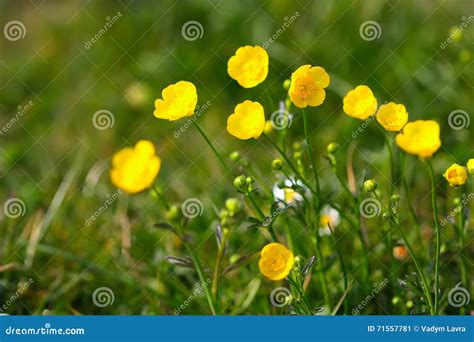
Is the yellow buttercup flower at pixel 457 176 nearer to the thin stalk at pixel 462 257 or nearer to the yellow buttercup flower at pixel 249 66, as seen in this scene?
the thin stalk at pixel 462 257

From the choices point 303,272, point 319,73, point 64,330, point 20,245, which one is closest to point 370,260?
point 303,272

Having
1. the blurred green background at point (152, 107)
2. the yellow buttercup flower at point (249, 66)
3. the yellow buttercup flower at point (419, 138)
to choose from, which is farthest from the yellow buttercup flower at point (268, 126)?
the yellow buttercup flower at point (419, 138)

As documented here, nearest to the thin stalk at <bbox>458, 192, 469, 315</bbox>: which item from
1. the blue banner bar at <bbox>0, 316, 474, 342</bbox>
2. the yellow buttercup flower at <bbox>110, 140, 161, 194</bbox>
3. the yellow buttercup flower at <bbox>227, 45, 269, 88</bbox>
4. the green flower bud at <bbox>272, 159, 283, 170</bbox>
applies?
the blue banner bar at <bbox>0, 316, 474, 342</bbox>

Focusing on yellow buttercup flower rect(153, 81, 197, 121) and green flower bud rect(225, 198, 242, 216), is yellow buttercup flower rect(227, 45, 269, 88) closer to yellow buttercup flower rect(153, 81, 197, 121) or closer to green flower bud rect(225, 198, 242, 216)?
yellow buttercup flower rect(153, 81, 197, 121)

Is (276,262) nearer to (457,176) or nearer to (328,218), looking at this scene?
(457,176)

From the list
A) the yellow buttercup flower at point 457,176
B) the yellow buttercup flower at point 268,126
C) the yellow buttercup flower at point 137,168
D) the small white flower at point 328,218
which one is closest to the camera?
the yellow buttercup flower at point 457,176

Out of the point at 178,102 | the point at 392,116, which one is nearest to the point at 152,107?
the point at 178,102

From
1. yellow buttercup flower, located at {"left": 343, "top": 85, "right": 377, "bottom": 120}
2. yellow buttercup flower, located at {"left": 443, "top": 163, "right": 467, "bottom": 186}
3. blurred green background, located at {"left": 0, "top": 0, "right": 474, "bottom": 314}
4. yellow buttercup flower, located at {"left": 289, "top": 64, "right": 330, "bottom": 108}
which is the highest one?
yellow buttercup flower, located at {"left": 443, "top": 163, "right": 467, "bottom": 186}
